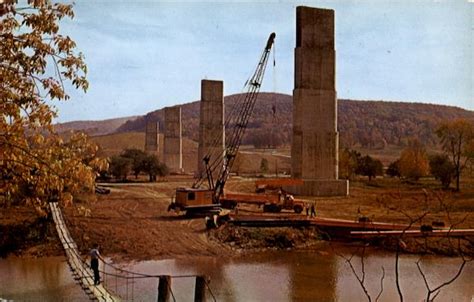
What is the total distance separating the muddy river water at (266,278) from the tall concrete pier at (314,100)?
1125cm

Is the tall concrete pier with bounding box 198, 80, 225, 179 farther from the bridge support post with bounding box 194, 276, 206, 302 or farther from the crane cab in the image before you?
the bridge support post with bounding box 194, 276, 206, 302

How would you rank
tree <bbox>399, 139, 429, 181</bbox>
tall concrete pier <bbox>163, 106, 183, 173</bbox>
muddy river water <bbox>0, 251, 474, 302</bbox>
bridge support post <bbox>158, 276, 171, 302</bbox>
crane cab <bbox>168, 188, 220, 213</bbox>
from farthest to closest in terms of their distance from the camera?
tall concrete pier <bbox>163, 106, 183, 173</bbox> → tree <bbox>399, 139, 429, 181</bbox> → crane cab <bbox>168, 188, 220, 213</bbox> → muddy river water <bbox>0, 251, 474, 302</bbox> → bridge support post <bbox>158, 276, 171, 302</bbox>

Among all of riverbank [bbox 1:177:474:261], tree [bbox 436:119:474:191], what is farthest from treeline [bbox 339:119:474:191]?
riverbank [bbox 1:177:474:261]

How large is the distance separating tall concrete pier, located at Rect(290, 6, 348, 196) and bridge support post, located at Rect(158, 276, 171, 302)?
20.3m

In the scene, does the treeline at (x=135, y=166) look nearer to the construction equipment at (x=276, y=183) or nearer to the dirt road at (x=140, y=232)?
the dirt road at (x=140, y=232)

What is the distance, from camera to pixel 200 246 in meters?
20.2

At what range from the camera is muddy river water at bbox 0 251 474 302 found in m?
14.1

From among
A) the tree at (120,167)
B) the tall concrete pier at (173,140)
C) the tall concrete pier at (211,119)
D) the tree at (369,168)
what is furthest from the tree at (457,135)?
the tall concrete pier at (173,140)

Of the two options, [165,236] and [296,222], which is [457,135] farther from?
[165,236]

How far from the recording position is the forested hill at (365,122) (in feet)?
415

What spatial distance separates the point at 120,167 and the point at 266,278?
32.2 metres

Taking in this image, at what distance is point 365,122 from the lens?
146625 millimetres

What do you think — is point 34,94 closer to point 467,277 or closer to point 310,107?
point 467,277

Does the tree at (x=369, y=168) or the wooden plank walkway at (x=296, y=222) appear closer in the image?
the wooden plank walkway at (x=296, y=222)
